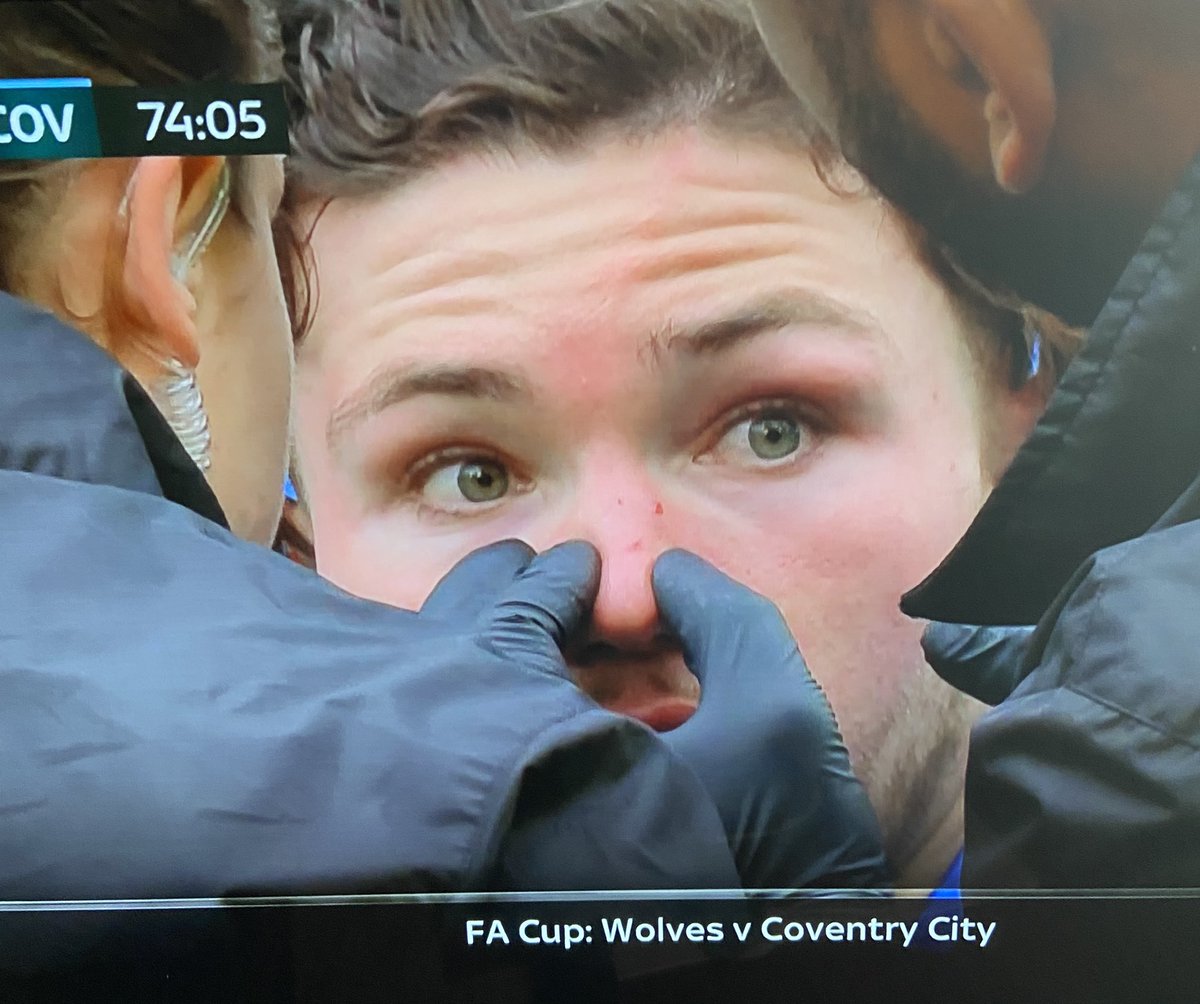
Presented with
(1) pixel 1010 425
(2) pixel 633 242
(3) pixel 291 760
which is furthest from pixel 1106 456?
(3) pixel 291 760

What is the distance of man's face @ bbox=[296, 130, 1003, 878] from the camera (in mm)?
962

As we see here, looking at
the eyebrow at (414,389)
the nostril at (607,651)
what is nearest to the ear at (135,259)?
the eyebrow at (414,389)

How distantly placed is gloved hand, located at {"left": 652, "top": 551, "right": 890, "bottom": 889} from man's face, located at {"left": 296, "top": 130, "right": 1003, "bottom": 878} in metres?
0.02

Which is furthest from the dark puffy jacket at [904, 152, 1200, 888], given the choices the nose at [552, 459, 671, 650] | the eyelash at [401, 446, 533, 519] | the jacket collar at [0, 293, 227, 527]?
the jacket collar at [0, 293, 227, 527]

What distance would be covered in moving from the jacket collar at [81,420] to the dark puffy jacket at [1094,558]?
0.61 metres

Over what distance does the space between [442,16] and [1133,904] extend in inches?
34.4

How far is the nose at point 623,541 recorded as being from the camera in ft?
3.16

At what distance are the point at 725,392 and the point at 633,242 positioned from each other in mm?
138

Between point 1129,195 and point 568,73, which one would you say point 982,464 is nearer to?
point 1129,195

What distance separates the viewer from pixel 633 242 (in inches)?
38.0

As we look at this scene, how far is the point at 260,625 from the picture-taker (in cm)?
96

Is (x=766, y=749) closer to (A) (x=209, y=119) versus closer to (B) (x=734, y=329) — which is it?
→ (B) (x=734, y=329)

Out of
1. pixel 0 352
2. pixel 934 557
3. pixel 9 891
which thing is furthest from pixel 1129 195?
pixel 9 891

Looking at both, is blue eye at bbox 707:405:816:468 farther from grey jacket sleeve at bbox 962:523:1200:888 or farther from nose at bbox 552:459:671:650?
grey jacket sleeve at bbox 962:523:1200:888
